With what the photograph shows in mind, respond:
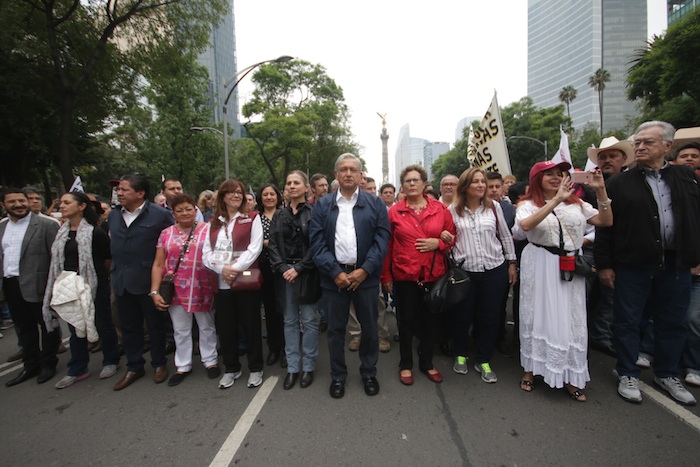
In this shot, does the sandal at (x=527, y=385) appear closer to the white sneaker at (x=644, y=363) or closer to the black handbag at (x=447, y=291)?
the black handbag at (x=447, y=291)

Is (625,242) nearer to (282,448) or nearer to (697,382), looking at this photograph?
(697,382)

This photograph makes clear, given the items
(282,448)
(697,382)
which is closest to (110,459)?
(282,448)

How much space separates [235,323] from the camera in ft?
11.6

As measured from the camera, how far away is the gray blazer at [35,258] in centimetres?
Result: 368

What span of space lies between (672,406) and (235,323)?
397 centimetres

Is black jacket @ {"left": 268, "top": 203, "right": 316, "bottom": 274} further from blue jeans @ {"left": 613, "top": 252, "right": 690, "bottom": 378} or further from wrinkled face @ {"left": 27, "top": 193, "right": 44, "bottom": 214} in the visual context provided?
wrinkled face @ {"left": 27, "top": 193, "right": 44, "bottom": 214}

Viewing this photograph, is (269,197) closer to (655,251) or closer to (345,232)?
(345,232)

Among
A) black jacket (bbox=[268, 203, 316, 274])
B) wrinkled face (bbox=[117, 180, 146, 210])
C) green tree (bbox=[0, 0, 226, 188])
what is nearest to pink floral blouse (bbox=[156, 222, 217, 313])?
wrinkled face (bbox=[117, 180, 146, 210])

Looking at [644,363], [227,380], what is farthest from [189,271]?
[644,363]

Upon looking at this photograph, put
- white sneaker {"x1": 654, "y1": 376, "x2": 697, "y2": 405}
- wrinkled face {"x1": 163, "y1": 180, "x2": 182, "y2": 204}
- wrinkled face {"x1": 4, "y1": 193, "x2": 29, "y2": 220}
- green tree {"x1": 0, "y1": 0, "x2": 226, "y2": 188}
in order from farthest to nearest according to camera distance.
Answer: green tree {"x1": 0, "y1": 0, "x2": 226, "y2": 188}
wrinkled face {"x1": 163, "y1": 180, "x2": 182, "y2": 204}
wrinkled face {"x1": 4, "y1": 193, "x2": 29, "y2": 220}
white sneaker {"x1": 654, "y1": 376, "x2": 697, "y2": 405}

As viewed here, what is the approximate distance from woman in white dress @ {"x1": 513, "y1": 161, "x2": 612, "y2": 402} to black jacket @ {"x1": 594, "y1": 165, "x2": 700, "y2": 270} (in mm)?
184

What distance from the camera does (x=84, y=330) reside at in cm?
349

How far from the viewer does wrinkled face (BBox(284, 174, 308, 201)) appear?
11.5 ft

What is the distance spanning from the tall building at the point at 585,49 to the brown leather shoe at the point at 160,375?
112561 millimetres
